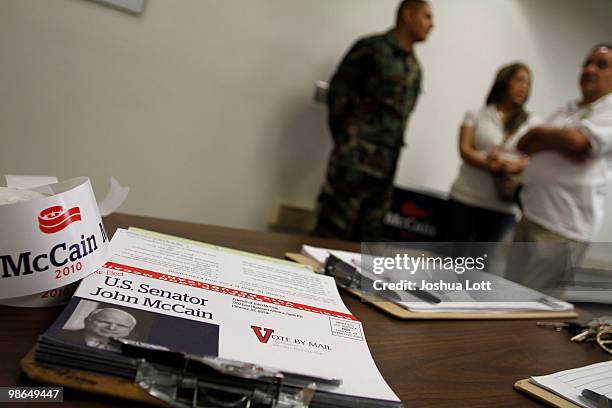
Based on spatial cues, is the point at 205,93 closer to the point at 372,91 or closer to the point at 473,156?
the point at 372,91

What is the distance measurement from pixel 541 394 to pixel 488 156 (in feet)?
6.52

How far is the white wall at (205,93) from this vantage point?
204cm

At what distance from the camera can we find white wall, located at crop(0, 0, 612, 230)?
2.04m

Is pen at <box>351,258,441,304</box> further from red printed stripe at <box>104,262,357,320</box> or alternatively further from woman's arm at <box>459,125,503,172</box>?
woman's arm at <box>459,125,503,172</box>

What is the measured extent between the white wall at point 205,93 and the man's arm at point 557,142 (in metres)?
1.18

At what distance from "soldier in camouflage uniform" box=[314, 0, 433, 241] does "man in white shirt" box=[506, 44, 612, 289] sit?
2.16ft

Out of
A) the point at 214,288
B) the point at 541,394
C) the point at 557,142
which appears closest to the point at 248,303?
the point at 214,288

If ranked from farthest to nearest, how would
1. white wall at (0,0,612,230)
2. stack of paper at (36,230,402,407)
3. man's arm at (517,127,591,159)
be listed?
white wall at (0,0,612,230)
man's arm at (517,127,591,159)
stack of paper at (36,230,402,407)

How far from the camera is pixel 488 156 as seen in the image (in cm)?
231

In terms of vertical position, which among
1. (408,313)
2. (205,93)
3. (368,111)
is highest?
(368,111)

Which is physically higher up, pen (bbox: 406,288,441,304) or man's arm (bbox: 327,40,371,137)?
man's arm (bbox: 327,40,371,137)

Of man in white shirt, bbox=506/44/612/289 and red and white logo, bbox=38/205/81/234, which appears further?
man in white shirt, bbox=506/44/612/289

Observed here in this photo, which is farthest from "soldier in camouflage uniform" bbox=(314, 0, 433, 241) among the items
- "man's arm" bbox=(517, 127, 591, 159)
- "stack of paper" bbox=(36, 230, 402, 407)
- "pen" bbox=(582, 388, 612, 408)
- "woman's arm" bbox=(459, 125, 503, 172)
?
"pen" bbox=(582, 388, 612, 408)

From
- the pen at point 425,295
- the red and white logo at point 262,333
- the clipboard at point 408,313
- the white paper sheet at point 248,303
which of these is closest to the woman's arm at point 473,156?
the clipboard at point 408,313
